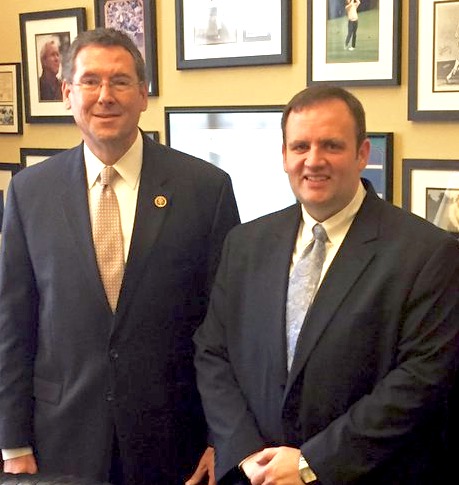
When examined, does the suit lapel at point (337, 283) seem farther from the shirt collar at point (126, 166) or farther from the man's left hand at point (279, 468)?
the shirt collar at point (126, 166)

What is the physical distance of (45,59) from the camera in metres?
3.46

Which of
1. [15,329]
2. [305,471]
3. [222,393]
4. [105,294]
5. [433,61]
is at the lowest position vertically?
[305,471]

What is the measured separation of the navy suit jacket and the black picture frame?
0.60 m

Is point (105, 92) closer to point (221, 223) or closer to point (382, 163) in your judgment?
point (221, 223)

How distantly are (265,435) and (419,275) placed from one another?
0.52 meters

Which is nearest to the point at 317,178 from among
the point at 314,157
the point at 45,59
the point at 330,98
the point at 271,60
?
the point at 314,157

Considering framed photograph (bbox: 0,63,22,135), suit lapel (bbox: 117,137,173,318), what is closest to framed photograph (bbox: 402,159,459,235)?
suit lapel (bbox: 117,137,173,318)

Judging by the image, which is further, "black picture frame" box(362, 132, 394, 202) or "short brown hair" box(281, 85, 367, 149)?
"black picture frame" box(362, 132, 394, 202)

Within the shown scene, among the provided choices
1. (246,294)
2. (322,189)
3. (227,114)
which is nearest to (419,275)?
(322,189)

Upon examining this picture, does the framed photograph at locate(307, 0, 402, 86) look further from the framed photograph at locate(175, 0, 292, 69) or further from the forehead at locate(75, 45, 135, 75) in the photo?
the forehead at locate(75, 45, 135, 75)

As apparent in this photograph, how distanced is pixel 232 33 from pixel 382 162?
728 millimetres

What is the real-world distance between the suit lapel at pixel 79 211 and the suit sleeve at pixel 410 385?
0.70 metres

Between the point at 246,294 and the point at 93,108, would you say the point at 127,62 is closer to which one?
the point at 93,108

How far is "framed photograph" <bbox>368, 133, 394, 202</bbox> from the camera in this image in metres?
2.58
